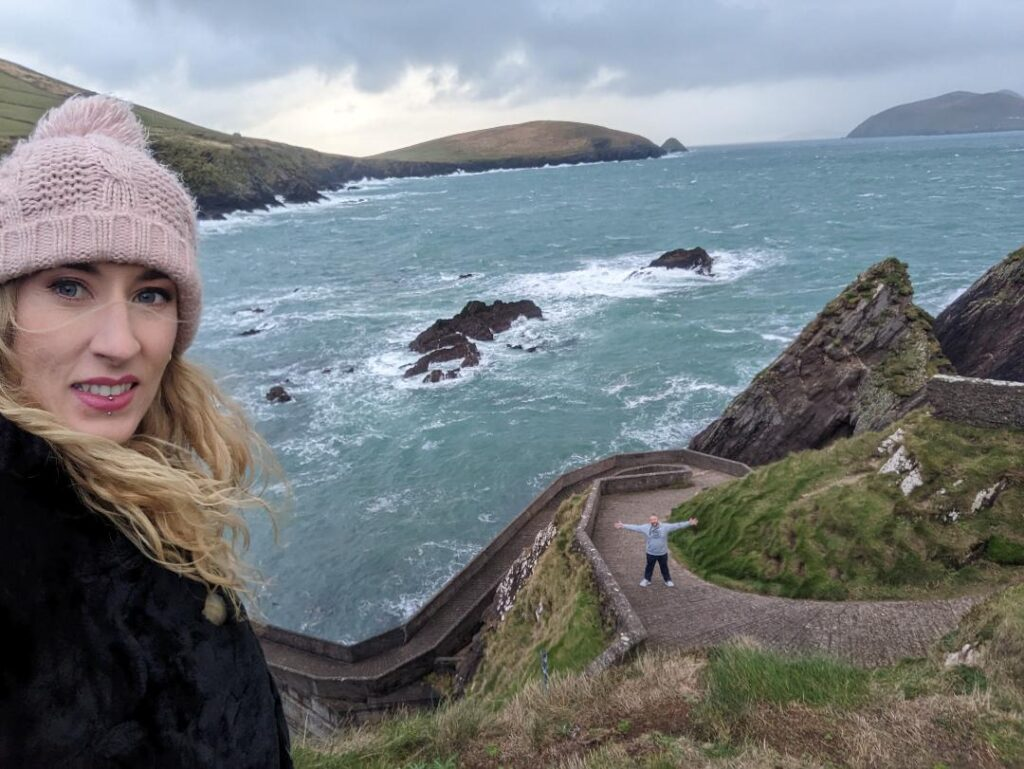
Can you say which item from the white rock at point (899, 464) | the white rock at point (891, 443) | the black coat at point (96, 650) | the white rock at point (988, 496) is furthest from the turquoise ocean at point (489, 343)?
the white rock at point (891, 443)

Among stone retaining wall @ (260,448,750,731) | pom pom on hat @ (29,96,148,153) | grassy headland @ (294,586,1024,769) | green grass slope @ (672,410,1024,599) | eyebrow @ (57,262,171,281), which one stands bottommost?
stone retaining wall @ (260,448,750,731)

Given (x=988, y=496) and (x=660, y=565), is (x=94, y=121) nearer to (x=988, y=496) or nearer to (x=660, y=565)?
(x=660, y=565)

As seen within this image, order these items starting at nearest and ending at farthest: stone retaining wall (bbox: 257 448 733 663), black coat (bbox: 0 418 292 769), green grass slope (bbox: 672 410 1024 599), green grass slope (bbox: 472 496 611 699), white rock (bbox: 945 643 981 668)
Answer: black coat (bbox: 0 418 292 769) < white rock (bbox: 945 643 981 668) < green grass slope (bbox: 672 410 1024 599) < green grass slope (bbox: 472 496 611 699) < stone retaining wall (bbox: 257 448 733 663)

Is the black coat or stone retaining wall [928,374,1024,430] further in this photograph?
stone retaining wall [928,374,1024,430]

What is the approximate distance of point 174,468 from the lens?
6.61ft

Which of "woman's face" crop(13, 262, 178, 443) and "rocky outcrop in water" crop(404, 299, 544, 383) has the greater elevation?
"woman's face" crop(13, 262, 178, 443)

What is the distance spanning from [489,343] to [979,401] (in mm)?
29681

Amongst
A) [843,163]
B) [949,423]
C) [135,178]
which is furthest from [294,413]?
[843,163]

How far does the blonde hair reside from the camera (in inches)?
66.7

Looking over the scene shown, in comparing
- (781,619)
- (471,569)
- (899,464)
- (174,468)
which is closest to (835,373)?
(899,464)

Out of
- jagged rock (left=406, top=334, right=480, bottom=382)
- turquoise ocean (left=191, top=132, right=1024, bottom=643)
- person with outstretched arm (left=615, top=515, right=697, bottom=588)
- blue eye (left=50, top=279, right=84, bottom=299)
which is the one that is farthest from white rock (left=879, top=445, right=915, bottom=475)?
jagged rock (left=406, top=334, right=480, bottom=382)

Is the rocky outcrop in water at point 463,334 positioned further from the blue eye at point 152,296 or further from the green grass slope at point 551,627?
the blue eye at point 152,296

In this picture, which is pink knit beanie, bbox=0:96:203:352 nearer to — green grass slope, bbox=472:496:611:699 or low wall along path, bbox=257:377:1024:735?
low wall along path, bbox=257:377:1024:735

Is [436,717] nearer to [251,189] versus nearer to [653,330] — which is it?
[653,330]
